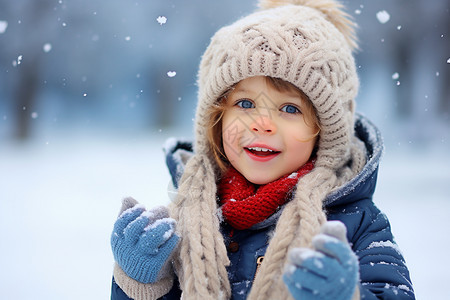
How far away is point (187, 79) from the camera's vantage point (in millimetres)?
1530

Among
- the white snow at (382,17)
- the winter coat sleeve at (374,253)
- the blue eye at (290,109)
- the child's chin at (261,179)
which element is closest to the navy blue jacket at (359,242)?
the winter coat sleeve at (374,253)

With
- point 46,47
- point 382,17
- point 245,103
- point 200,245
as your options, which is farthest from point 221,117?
point 46,47

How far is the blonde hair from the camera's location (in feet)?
3.56

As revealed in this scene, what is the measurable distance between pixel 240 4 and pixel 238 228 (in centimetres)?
205

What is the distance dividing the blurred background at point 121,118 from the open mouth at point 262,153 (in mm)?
329

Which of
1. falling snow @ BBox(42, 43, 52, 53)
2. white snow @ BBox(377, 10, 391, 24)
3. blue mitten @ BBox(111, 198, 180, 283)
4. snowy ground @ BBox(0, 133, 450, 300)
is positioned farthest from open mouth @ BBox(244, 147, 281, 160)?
falling snow @ BBox(42, 43, 52, 53)

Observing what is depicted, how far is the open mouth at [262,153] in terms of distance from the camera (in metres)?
1.10

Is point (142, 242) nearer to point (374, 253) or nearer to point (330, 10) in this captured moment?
point (374, 253)

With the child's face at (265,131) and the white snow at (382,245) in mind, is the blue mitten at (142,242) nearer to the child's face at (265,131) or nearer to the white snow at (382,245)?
the child's face at (265,131)

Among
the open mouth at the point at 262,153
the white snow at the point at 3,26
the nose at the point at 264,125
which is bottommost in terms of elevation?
the open mouth at the point at 262,153

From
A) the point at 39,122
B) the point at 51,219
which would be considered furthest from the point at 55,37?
the point at 51,219

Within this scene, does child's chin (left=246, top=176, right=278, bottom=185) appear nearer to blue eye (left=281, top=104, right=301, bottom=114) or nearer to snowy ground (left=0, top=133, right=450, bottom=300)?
blue eye (left=281, top=104, right=301, bottom=114)

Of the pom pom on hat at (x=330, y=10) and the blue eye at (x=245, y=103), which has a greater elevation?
the pom pom on hat at (x=330, y=10)

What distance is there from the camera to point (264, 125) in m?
1.06
